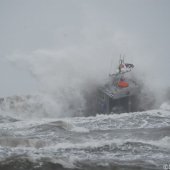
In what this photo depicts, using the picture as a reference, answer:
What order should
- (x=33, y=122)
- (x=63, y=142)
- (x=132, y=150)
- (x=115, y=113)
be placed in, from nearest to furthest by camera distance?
(x=132, y=150) → (x=63, y=142) → (x=33, y=122) → (x=115, y=113)

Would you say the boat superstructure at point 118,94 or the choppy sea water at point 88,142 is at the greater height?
the boat superstructure at point 118,94

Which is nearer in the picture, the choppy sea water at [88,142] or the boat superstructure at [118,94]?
the choppy sea water at [88,142]

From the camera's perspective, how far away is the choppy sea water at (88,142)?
53.7 feet

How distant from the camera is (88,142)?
19.5 meters

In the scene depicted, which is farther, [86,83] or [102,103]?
[86,83]

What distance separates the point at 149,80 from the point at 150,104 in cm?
308

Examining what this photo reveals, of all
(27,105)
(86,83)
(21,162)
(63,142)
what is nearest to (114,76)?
(86,83)

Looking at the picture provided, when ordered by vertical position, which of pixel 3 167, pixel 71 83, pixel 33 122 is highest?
pixel 71 83

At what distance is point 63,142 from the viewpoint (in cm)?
1956

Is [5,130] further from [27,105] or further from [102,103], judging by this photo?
[102,103]

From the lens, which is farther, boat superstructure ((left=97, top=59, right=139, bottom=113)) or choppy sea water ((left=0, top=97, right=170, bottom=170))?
boat superstructure ((left=97, top=59, right=139, bottom=113))

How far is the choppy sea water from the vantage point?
53.7 feet

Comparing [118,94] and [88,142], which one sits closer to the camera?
[88,142]

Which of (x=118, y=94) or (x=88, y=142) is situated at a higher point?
(x=118, y=94)
